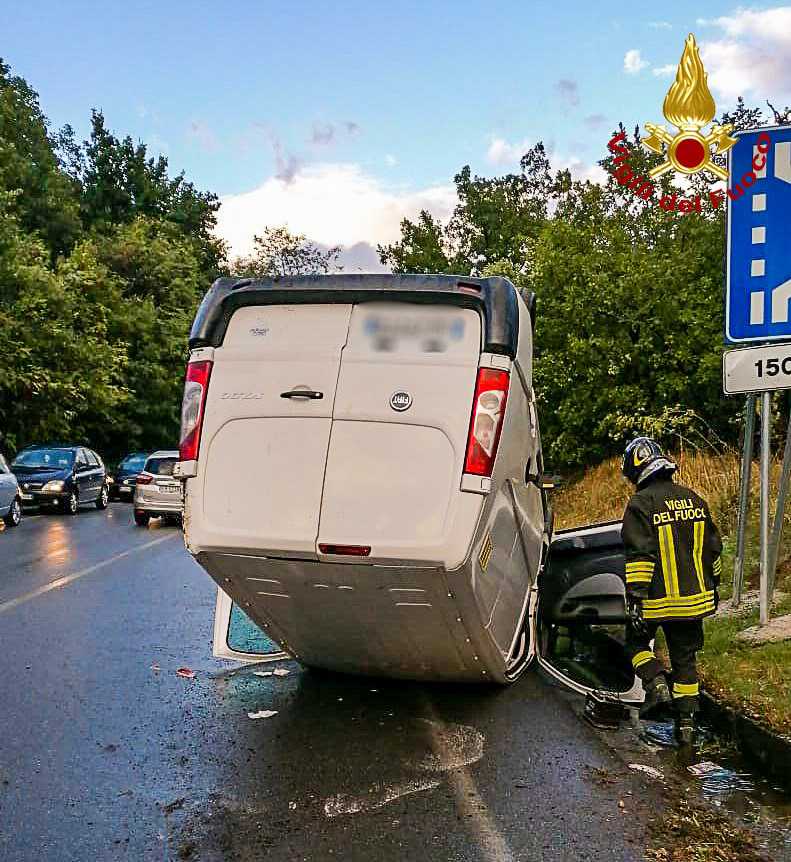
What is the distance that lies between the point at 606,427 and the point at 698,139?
15061 millimetres

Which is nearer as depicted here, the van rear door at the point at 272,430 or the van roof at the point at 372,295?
the van rear door at the point at 272,430

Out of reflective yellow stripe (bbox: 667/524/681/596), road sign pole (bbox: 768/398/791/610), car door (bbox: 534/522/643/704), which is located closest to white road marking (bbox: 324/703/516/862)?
reflective yellow stripe (bbox: 667/524/681/596)

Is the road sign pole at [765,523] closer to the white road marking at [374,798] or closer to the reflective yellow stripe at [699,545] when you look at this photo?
the reflective yellow stripe at [699,545]

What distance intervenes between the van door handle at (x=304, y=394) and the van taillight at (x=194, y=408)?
0.53m

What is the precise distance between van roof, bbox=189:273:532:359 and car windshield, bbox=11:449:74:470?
852 inches

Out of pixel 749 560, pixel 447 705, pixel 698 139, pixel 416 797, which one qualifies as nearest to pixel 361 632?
pixel 447 705

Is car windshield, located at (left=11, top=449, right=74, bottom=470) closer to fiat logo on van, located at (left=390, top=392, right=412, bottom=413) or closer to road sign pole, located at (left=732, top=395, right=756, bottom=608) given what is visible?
road sign pole, located at (left=732, top=395, right=756, bottom=608)

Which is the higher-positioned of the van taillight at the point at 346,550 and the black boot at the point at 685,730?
the van taillight at the point at 346,550

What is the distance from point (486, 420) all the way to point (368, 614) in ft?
4.45

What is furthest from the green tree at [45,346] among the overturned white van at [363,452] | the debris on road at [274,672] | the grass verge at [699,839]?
the grass verge at [699,839]

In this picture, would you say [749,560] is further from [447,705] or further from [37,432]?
[37,432]

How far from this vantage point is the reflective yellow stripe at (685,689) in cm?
630

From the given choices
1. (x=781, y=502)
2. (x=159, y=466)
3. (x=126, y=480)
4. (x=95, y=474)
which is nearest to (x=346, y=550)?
(x=781, y=502)

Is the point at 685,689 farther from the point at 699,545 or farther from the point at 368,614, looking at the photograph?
the point at 368,614
